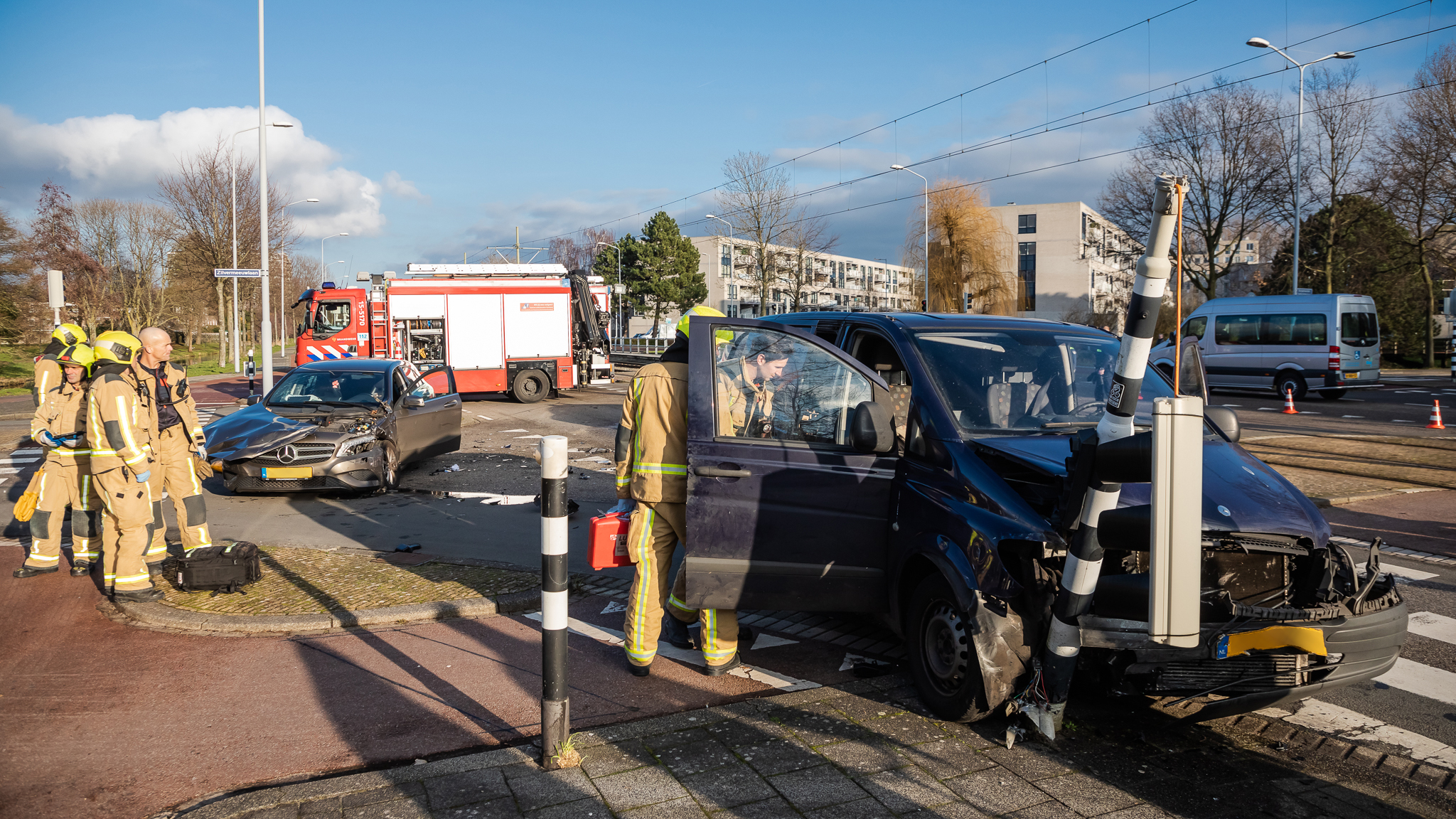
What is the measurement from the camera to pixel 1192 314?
25.1 meters

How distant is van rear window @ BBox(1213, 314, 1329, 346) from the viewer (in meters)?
22.7

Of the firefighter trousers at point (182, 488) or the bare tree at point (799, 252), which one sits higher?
the bare tree at point (799, 252)

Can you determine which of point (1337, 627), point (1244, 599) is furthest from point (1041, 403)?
point (1337, 627)

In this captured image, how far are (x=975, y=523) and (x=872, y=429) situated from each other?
66cm

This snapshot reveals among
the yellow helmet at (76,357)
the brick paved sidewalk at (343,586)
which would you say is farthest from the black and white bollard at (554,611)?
the yellow helmet at (76,357)

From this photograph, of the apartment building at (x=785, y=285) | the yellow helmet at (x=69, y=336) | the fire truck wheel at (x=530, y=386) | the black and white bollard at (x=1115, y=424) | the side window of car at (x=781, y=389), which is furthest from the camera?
the apartment building at (x=785, y=285)

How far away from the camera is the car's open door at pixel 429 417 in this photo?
11.2 m

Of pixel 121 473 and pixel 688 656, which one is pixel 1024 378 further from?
pixel 121 473

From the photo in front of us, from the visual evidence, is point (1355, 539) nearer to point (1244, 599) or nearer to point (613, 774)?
point (1244, 599)

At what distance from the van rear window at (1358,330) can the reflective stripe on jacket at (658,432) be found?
23302mm

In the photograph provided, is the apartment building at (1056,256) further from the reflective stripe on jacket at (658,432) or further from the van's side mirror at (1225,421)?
the reflective stripe on jacket at (658,432)

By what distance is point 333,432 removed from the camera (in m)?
10.0

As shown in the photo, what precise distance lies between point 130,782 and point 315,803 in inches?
34.9

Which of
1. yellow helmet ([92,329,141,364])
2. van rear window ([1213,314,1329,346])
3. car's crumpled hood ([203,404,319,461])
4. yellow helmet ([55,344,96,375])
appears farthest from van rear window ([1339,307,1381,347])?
yellow helmet ([55,344,96,375])
